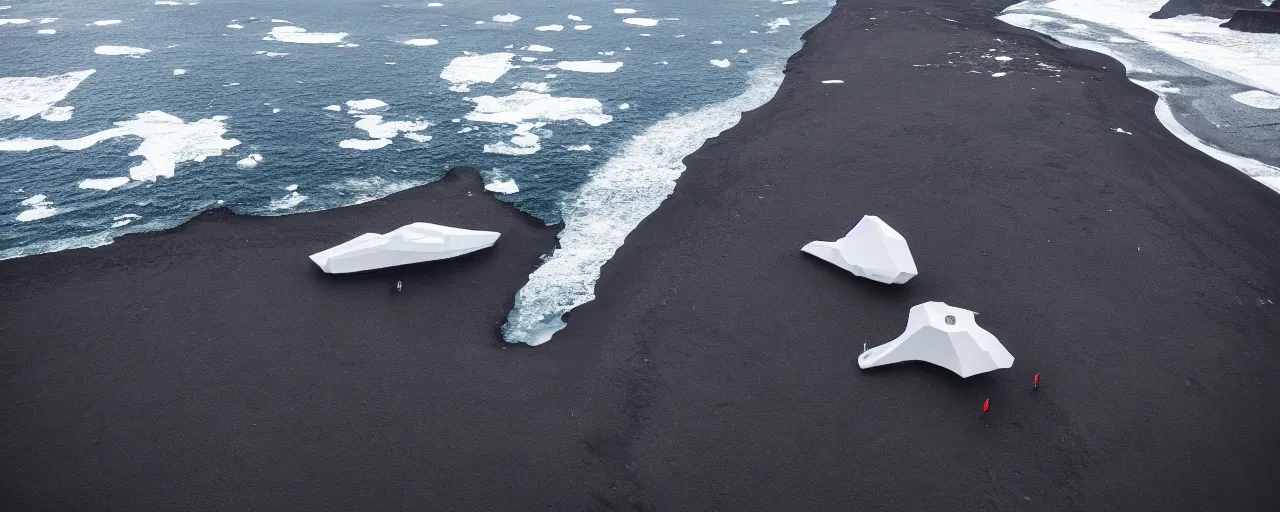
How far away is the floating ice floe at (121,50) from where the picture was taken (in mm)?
81225

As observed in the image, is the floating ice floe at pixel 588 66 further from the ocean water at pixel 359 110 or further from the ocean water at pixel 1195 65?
the ocean water at pixel 1195 65

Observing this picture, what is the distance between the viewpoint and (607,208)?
50.0 metres

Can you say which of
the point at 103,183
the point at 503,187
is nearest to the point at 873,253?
the point at 503,187

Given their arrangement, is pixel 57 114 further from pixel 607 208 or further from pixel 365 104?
pixel 607 208

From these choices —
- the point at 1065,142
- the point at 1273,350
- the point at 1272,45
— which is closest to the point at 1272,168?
the point at 1065,142

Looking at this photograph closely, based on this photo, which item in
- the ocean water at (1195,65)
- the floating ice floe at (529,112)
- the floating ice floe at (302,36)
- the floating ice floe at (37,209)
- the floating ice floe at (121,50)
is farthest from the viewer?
the floating ice floe at (302,36)

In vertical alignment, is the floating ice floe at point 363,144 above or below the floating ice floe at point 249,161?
above

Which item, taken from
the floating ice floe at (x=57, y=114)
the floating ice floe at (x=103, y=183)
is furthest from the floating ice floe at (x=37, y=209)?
the floating ice floe at (x=57, y=114)

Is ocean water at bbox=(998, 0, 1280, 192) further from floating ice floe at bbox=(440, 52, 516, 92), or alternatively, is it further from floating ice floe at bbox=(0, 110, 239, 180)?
floating ice floe at bbox=(0, 110, 239, 180)

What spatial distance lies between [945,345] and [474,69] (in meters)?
59.4

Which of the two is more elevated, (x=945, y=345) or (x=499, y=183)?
(x=499, y=183)

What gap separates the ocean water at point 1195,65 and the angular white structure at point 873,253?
3291 cm

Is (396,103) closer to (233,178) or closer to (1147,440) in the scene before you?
(233,178)

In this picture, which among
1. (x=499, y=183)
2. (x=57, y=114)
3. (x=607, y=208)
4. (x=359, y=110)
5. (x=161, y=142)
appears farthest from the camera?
(x=359, y=110)
